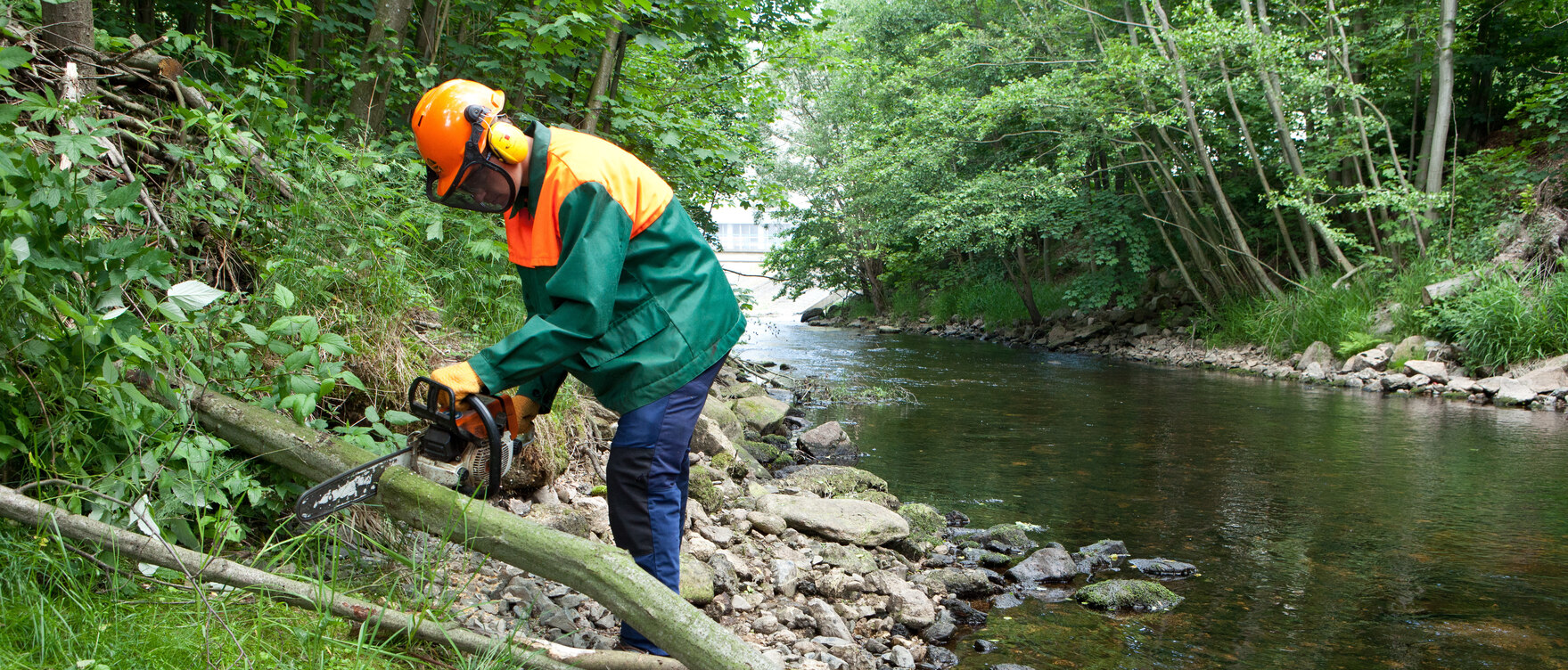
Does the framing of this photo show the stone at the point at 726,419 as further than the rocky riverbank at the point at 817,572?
Yes

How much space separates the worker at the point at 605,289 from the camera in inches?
92.4

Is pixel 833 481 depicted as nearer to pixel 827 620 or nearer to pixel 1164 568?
pixel 1164 568

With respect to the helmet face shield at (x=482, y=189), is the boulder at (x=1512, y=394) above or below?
below

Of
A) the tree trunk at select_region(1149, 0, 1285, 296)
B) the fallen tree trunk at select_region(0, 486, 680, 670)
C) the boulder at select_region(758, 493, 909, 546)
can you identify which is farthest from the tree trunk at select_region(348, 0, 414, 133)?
the tree trunk at select_region(1149, 0, 1285, 296)

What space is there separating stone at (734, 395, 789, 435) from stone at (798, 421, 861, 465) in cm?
27

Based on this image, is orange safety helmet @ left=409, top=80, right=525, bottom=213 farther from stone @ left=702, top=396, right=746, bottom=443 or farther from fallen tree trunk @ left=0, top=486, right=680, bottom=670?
stone @ left=702, top=396, right=746, bottom=443

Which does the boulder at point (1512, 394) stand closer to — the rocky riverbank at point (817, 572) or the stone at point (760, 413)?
the stone at point (760, 413)

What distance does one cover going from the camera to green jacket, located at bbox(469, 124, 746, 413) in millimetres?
2336

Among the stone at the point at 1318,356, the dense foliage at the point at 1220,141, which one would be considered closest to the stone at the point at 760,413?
the dense foliage at the point at 1220,141

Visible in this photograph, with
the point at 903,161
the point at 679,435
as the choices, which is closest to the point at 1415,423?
the point at 679,435

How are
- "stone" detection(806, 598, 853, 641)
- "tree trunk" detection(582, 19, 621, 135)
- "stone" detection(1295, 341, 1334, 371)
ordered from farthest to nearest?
"stone" detection(1295, 341, 1334, 371), "tree trunk" detection(582, 19, 621, 135), "stone" detection(806, 598, 853, 641)

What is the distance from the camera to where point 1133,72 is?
544 inches

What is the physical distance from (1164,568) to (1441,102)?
12.1 meters

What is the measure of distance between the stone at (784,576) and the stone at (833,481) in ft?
5.14
